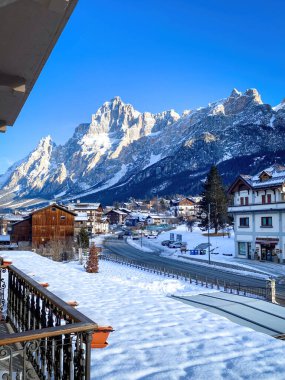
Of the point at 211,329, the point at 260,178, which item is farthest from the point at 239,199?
the point at 211,329

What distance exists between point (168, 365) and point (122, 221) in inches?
5985

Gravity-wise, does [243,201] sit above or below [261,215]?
above

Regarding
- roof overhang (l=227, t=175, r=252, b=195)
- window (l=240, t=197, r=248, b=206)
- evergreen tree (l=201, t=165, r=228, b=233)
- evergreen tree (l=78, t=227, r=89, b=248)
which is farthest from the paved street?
evergreen tree (l=201, t=165, r=228, b=233)

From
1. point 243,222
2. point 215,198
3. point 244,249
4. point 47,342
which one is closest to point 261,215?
point 243,222

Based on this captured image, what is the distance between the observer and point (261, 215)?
45688 mm

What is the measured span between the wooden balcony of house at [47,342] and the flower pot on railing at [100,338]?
3.57ft

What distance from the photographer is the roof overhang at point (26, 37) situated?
101 inches

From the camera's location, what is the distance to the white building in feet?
141

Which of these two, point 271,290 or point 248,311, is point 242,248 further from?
point 248,311

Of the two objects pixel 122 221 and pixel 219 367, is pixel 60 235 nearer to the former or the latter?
pixel 219 367

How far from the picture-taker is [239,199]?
50438 millimetres

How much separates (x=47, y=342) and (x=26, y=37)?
10.7ft

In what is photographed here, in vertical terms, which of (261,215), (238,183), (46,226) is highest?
(238,183)

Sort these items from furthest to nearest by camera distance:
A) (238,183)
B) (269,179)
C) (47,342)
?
(238,183) < (269,179) < (47,342)
